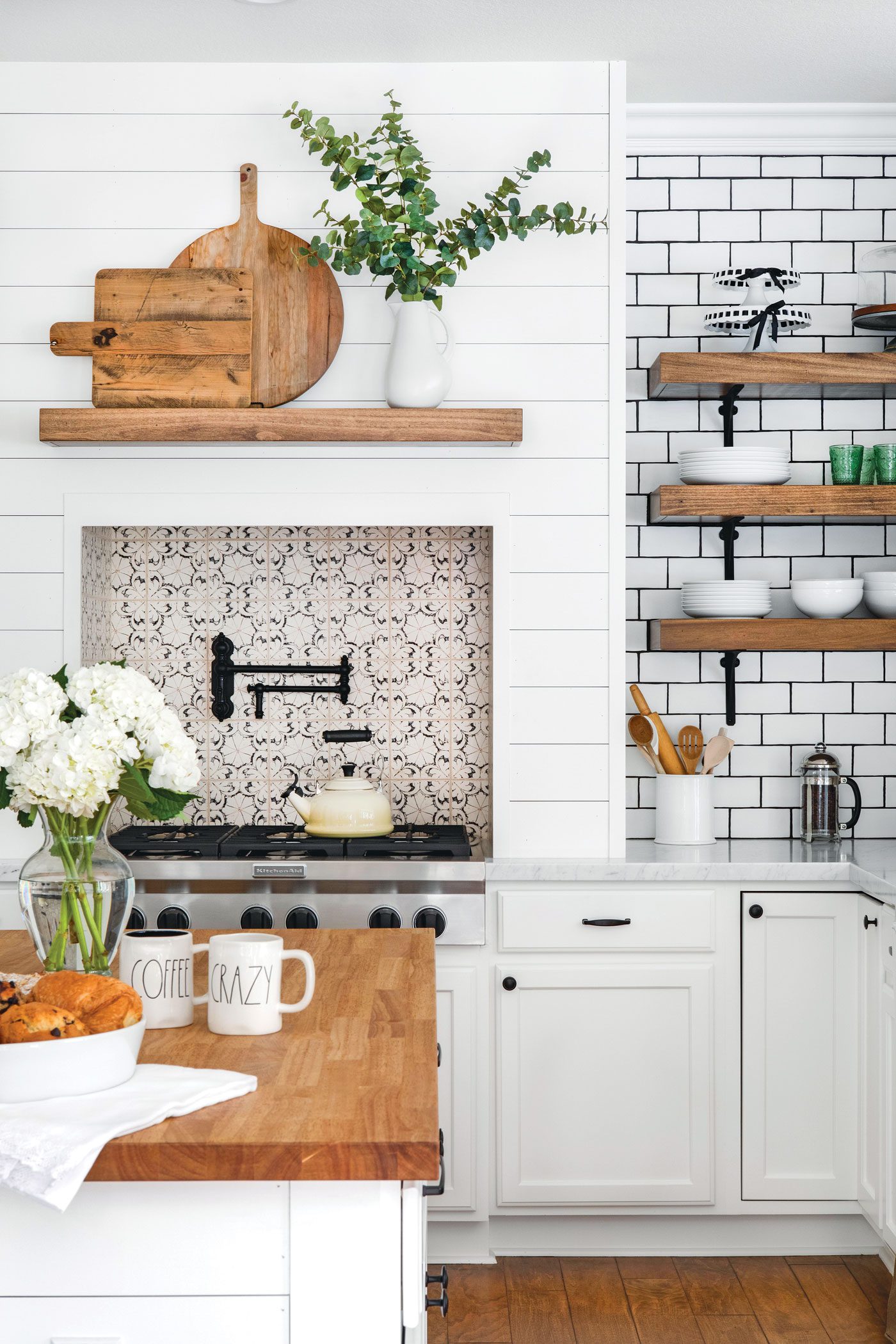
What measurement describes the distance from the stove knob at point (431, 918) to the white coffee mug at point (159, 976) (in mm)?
1337

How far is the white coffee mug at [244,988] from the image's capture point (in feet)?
5.10

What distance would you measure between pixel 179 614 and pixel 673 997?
5.81 ft

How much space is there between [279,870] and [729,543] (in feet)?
5.30

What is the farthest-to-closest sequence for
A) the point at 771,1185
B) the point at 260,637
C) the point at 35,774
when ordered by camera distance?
the point at 260,637, the point at 771,1185, the point at 35,774

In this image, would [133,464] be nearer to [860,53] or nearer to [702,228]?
[702,228]

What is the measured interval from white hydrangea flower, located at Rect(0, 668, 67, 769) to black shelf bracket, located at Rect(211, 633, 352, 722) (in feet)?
6.45

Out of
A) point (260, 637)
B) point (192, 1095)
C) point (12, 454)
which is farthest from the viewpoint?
point (260, 637)

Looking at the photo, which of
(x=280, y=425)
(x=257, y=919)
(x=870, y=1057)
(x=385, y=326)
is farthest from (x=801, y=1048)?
(x=385, y=326)

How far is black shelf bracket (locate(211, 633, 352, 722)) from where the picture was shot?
3.48m

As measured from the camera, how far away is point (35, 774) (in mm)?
1501

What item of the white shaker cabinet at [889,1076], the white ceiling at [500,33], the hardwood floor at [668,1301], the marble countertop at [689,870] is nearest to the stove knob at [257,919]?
the marble countertop at [689,870]

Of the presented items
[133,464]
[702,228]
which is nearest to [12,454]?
[133,464]

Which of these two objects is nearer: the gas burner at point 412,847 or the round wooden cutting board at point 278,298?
the gas burner at point 412,847

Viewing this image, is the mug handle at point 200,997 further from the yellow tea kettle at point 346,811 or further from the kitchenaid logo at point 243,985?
the yellow tea kettle at point 346,811
